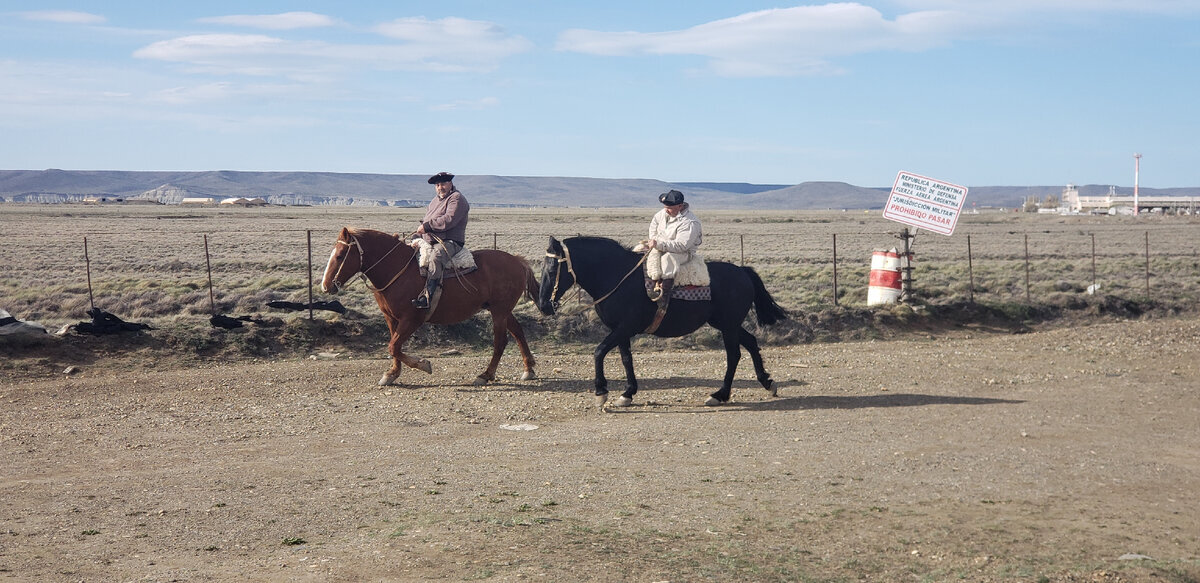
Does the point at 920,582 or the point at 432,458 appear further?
the point at 432,458

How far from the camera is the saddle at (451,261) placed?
13.2 meters

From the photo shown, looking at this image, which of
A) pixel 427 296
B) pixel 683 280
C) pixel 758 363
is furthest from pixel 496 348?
pixel 758 363

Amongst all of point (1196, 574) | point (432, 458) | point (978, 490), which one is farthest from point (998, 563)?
point (432, 458)

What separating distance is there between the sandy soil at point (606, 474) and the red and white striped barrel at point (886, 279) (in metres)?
5.82

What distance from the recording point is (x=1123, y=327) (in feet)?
57.4

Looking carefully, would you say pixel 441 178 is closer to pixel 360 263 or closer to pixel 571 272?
pixel 360 263

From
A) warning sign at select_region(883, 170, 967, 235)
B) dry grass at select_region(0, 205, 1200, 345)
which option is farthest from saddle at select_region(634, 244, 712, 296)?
warning sign at select_region(883, 170, 967, 235)

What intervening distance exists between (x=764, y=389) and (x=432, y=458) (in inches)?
194

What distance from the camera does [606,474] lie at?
27.9ft

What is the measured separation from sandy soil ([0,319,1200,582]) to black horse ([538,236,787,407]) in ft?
1.91

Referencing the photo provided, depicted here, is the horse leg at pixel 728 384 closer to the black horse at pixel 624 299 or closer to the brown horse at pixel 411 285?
the black horse at pixel 624 299

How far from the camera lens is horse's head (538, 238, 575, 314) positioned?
11.5 m

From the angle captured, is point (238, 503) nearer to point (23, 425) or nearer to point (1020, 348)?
point (23, 425)

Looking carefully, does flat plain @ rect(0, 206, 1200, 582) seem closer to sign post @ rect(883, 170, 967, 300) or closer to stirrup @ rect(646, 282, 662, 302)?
stirrup @ rect(646, 282, 662, 302)
